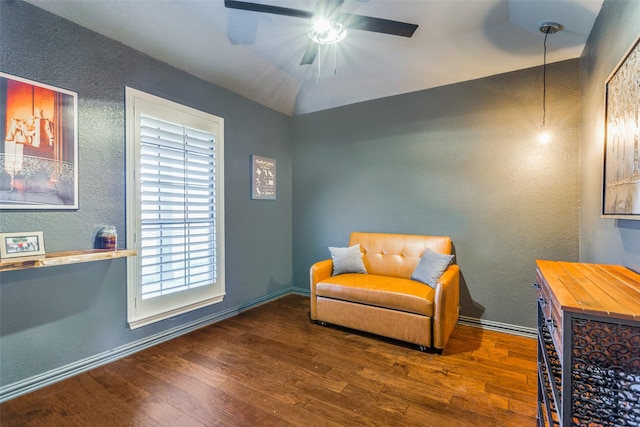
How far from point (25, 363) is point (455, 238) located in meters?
3.88

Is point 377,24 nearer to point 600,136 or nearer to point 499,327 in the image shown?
point 600,136

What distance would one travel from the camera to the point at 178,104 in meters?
2.80

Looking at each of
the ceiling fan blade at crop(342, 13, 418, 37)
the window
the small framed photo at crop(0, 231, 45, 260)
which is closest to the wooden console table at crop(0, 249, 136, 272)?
the small framed photo at crop(0, 231, 45, 260)

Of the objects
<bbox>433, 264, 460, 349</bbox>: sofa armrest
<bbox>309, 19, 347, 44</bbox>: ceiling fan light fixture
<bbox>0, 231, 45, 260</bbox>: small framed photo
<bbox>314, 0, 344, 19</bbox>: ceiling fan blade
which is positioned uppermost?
<bbox>309, 19, 347, 44</bbox>: ceiling fan light fixture

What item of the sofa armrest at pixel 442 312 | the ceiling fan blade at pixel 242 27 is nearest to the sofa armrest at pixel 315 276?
the sofa armrest at pixel 442 312

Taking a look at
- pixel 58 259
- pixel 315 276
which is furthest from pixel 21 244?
pixel 315 276

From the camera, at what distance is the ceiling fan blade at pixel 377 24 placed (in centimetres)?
180

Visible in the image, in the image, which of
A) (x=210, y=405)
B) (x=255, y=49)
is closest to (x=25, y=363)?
(x=210, y=405)

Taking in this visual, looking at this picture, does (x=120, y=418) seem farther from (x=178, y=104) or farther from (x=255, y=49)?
(x=255, y=49)

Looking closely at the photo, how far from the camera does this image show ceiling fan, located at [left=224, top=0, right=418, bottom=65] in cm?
169

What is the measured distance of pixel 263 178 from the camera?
12.6 feet

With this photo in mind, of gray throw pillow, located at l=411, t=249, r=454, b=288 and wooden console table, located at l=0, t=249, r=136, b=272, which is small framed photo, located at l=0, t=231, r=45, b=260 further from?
gray throw pillow, located at l=411, t=249, r=454, b=288

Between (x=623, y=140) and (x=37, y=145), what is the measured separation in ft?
12.0

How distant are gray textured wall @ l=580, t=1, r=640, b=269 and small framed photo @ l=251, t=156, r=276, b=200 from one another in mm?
3333
